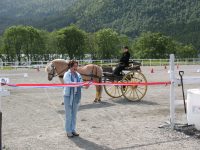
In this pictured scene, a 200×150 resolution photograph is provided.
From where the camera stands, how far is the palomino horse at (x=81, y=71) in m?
14.4

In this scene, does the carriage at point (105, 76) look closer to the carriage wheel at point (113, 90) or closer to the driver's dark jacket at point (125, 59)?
the carriage wheel at point (113, 90)

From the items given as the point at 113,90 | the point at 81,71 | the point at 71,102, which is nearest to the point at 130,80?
the point at 113,90

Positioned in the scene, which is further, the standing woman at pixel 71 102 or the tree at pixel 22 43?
the tree at pixel 22 43

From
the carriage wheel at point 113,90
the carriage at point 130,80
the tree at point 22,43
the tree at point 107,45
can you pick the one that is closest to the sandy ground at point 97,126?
the carriage at point 130,80

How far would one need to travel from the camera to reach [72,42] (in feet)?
333

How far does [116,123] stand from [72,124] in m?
1.68

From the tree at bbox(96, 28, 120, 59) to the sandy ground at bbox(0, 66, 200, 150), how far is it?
89.9m

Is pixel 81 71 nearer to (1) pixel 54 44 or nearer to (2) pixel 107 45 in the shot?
(1) pixel 54 44

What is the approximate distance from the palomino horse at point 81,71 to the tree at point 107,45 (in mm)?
89373

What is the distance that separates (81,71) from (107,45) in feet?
297

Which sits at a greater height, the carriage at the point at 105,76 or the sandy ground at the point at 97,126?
the carriage at the point at 105,76

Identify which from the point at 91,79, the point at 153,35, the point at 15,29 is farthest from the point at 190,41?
the point at 91,79

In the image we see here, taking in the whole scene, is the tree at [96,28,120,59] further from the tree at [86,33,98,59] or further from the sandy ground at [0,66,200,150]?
the sandy ground at [0,66,200,150]

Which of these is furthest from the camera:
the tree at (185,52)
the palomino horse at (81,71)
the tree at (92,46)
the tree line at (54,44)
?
the tree at (185,52)
